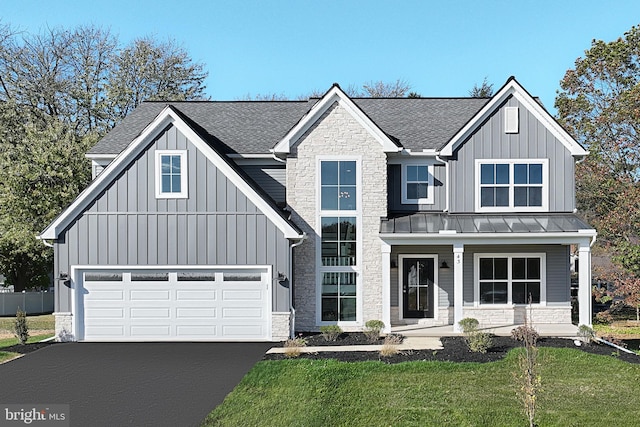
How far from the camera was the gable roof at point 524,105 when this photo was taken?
15.7 meters

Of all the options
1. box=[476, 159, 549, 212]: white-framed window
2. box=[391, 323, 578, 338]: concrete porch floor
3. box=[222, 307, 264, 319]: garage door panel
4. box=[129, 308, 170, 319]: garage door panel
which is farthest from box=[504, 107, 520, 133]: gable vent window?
box=[129, 308, 170, 319]: garage door panel

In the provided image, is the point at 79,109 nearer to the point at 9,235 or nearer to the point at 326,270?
the point at 9,235

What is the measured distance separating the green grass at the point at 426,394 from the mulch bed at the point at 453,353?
0.46 metres

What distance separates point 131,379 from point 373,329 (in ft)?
20.8

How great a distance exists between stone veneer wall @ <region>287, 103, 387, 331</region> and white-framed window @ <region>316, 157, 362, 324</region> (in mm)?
179

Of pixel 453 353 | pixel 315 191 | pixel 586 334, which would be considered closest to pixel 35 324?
pixel 315 191

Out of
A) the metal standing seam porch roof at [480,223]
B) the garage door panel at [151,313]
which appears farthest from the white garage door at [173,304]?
the metal standing seam porch roof at [480,223]

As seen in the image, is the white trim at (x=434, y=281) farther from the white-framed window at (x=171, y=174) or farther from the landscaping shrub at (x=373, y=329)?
the white-framed window at (x=171, y=174)

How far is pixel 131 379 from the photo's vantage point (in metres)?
10.5

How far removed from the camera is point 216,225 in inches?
569

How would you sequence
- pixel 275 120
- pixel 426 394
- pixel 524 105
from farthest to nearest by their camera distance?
pixel 275 120 → pixel 524 105 → pixel 426 394

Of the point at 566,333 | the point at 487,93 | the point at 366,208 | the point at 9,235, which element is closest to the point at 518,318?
the point at 566,333

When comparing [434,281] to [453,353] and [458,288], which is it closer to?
[458,288]

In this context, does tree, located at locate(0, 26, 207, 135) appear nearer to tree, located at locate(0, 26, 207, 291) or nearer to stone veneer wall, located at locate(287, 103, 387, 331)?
tree, located at locate(0, 26, 207, 291)
